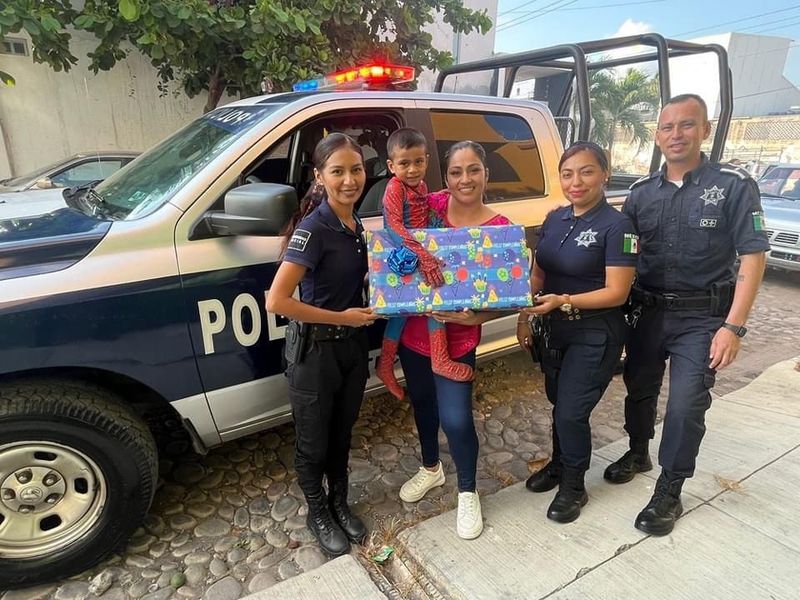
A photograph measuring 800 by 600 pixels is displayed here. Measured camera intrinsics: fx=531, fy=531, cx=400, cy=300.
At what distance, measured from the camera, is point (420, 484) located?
259 centimetres

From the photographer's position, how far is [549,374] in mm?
2385

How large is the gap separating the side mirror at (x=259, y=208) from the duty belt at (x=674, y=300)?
1.51m

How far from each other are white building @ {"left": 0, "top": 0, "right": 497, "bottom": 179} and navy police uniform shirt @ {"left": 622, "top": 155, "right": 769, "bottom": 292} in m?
8.04

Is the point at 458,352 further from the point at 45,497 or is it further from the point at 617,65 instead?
the point at 617,65

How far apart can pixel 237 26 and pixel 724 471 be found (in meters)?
5.70

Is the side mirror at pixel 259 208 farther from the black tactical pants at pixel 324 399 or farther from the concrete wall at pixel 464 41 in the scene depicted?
the concrete wall at pixel 464 41

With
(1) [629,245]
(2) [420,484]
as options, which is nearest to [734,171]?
(1) [629,245]

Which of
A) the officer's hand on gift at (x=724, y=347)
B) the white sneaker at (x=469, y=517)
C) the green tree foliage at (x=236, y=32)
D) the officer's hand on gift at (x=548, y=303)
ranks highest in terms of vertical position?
the green tree foliage at (x=236, y=32)

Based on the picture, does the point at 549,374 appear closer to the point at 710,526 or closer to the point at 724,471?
the point at 710,526

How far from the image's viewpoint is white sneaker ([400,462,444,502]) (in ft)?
8.44

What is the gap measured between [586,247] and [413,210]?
0.68 meters

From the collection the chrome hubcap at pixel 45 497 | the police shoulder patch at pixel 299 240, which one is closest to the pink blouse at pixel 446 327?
the police shoulder patch at pixel 299 240

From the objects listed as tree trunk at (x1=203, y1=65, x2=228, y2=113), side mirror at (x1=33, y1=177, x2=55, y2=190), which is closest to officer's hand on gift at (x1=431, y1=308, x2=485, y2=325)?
side mirror at (x1=33, y1=177, x2=55, y2=190)

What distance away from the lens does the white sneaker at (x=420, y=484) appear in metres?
2.57
